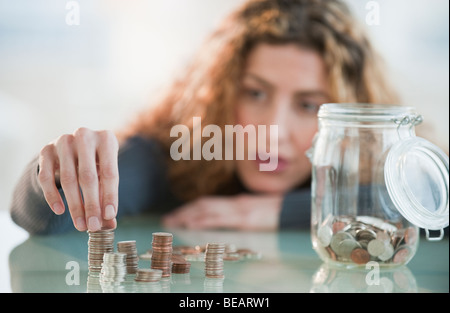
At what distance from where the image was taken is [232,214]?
1306 millimetres

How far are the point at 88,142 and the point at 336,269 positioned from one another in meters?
0.35

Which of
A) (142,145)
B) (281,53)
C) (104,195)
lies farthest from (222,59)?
(104,195)

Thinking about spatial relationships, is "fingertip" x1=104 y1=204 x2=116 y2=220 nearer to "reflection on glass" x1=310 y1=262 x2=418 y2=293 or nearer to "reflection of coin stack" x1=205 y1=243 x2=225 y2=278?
"reflection of coin stack" x1=205 y1=243 x2=225 y2=278

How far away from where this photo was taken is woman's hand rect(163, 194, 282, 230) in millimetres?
1277

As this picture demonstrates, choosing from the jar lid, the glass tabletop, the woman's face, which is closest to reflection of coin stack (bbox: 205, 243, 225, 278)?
the glass tabletop

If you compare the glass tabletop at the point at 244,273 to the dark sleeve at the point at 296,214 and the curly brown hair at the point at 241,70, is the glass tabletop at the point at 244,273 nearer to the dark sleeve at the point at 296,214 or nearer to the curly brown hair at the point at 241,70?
the dark sleeve at the point at 296,214

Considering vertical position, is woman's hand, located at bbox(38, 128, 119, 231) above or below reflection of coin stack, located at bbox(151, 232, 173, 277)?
above

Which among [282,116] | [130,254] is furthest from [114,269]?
[282,116]

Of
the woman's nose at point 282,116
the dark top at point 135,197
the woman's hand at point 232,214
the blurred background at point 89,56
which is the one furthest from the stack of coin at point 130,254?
the blurred background at point 89,56

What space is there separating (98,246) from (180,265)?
99mm

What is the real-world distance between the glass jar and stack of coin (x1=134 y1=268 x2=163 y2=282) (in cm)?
24

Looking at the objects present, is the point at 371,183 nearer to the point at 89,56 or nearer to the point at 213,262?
the point at 213,262

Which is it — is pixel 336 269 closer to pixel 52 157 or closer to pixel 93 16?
pixel 52 157

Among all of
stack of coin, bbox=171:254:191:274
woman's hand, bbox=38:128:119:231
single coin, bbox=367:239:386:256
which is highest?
woman's hand, bbox=38:128:119:231
